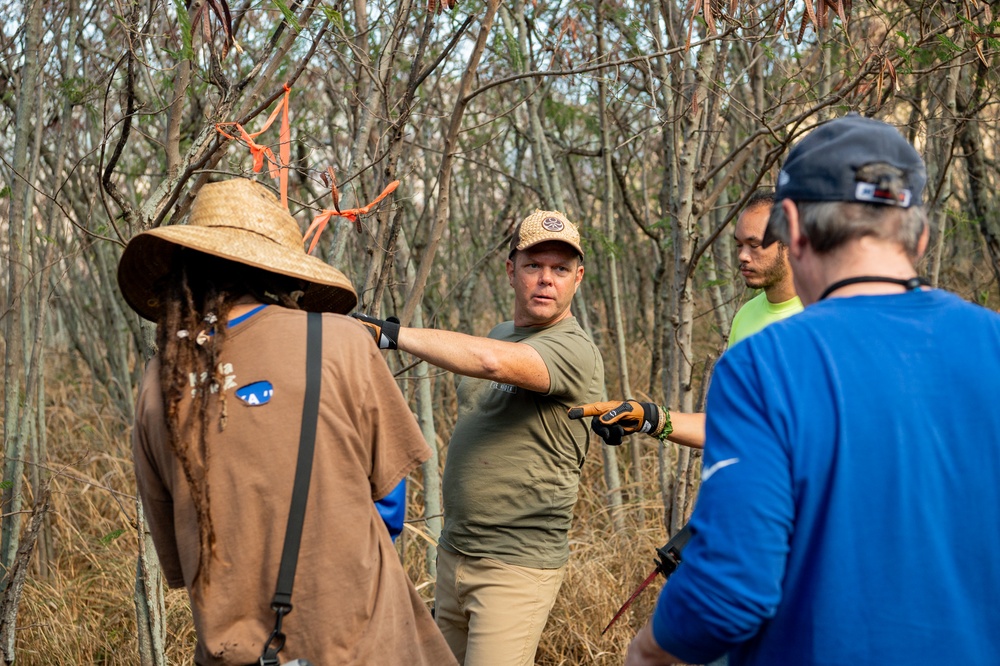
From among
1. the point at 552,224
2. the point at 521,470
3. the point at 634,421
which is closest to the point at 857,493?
the point at 634,421

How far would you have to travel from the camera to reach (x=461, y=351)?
8.97 feet

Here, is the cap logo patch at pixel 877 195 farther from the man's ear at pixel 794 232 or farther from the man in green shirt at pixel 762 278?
the man in green shirt at pixel 762 278

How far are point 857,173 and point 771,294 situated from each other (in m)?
1.72

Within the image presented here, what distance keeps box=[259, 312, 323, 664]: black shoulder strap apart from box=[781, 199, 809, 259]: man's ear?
0.99m

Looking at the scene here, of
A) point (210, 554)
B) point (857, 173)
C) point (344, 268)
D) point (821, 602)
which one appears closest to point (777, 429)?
point (821, 602)

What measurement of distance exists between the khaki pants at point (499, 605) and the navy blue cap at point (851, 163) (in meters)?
1.79

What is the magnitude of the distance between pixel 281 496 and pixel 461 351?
3.09ft

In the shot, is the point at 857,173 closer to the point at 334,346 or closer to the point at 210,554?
the point at 334,346

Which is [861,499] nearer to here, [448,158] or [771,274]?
[771,274]

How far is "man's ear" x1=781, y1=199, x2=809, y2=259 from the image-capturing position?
1571mm

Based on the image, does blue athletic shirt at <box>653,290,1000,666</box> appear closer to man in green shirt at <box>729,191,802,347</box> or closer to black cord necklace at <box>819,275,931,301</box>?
black cord necklace at <box>819,275,931,301</box>

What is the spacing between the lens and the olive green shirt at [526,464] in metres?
3.00

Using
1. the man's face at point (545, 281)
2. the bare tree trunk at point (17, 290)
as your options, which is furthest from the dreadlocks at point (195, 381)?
the bare tree trunk at point (17, 290)

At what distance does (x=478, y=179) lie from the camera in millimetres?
8695
